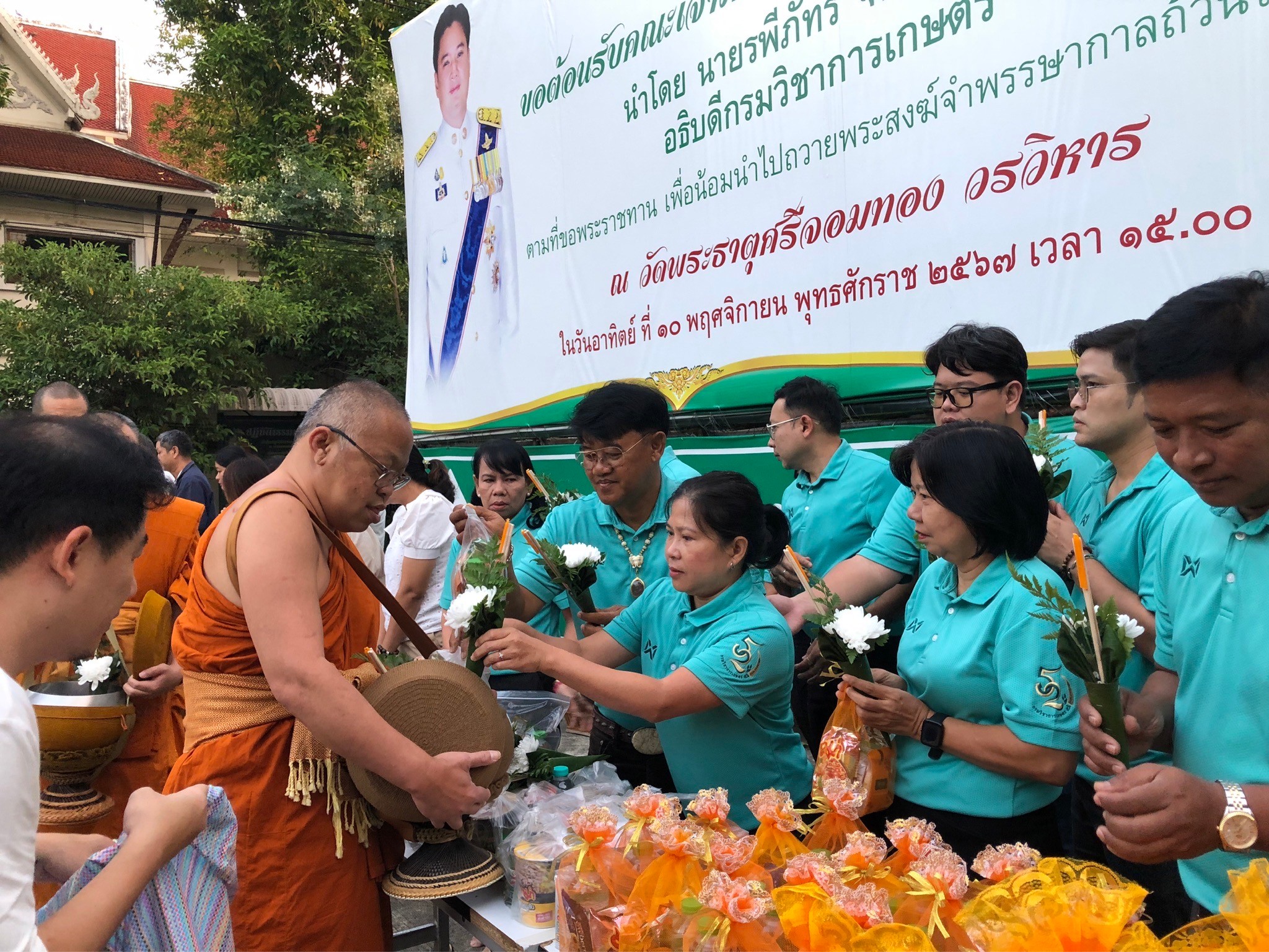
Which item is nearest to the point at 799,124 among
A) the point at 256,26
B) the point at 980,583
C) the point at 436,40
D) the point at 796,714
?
the point at 796,714

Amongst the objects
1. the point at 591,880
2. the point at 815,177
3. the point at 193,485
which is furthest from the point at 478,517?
the point at 193,485

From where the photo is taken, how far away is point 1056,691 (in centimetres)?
171

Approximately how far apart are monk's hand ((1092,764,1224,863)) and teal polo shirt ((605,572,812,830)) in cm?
91

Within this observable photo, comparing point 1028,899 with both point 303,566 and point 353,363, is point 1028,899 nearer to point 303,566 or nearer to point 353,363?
point 303,566

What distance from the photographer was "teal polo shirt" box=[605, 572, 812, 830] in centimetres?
212

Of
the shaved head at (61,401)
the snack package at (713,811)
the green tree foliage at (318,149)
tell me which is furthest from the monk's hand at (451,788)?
the green tree foliage at (318,149)

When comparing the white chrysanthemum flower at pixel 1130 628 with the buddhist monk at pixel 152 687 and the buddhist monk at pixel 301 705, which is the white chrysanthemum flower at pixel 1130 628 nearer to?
the buddhist monk at pixel 301 705

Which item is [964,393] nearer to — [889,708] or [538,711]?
[889,708]

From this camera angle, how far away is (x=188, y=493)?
22.2 ft

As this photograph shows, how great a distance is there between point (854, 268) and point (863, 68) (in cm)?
80

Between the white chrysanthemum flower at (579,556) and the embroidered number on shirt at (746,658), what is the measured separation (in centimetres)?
72

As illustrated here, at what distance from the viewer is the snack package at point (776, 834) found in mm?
1635

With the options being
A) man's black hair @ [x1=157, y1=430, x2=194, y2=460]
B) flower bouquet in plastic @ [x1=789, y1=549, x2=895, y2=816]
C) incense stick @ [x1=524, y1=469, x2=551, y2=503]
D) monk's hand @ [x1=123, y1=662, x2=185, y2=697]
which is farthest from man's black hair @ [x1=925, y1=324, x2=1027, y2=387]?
man's black hair @ [x1=157, y1=430, x2=194, y2=460]

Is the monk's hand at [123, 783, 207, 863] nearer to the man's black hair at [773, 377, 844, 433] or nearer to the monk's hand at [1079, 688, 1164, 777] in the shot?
the monk's hand at [1079, 688, 1164, 777]
